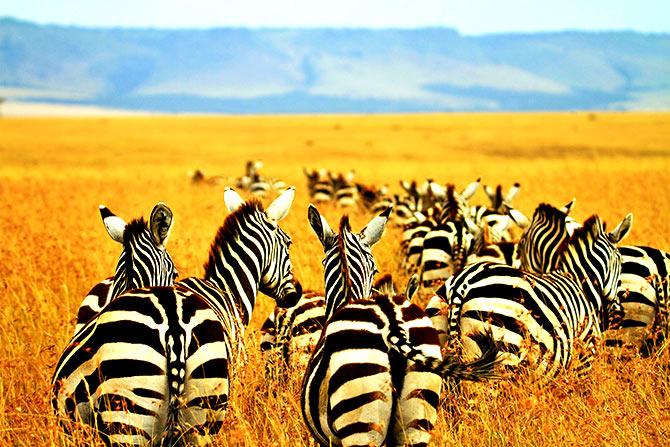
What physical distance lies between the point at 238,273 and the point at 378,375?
1912mm

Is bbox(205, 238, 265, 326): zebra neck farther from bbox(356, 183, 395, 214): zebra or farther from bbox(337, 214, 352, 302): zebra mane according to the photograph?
bbox(356, 183, 395, 214): zebra

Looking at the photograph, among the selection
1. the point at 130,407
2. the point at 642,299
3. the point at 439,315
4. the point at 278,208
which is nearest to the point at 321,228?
the point at 278,208

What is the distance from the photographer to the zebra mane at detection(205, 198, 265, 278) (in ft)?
18.3

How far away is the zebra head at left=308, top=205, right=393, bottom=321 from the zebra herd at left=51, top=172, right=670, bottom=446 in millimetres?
12

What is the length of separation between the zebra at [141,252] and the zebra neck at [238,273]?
0.31 m

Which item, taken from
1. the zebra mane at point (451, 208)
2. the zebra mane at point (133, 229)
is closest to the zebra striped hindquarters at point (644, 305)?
the zebra mane at point (451, 208)

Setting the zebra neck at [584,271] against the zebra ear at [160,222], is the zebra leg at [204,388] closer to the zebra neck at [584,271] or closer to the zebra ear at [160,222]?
the zebra ear at [160,222]

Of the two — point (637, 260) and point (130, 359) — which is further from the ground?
point (637, 260)

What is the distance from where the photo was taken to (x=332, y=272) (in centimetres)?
512

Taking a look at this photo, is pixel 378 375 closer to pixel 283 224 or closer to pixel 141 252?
pixel 141 252

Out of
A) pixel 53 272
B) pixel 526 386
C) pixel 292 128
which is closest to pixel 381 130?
pixel 292 128

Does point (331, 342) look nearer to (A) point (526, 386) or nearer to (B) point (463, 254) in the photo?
(A) point (526, 386)

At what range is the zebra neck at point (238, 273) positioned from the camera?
556 centimetres

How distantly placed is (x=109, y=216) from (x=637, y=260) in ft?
15.1
